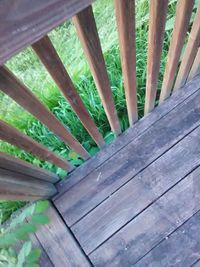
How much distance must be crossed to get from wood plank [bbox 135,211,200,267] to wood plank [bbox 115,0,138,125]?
22.2 inches

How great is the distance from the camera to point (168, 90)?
5.41ft

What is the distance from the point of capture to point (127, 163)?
63.6 inches

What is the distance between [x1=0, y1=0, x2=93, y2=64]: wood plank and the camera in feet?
1.96

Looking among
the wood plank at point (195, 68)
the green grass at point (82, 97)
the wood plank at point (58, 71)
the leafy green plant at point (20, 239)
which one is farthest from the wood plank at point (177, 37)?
the leafy green plant at point (20, 239)

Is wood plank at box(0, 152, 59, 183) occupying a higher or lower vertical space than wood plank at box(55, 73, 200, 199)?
higher

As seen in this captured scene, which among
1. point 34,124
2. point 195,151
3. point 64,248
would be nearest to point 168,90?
point 195,151

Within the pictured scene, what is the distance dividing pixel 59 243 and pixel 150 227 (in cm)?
41

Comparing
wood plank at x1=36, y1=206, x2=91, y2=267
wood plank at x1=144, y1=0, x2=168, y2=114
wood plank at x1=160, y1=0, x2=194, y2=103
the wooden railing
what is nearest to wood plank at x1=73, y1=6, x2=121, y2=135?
the wooden railing

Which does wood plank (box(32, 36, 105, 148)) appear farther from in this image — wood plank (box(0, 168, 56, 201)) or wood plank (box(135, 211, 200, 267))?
wood plank (box(135, 211, 200, 267))

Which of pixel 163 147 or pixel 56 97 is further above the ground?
pixel 56 97

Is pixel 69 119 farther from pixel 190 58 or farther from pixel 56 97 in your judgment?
pixel 190 58

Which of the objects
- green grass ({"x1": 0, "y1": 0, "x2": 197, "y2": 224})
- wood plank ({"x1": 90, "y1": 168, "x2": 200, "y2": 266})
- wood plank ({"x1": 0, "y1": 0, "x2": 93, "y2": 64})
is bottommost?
wood plank ({"x1": 90, "y1": 168, "x2": 200, "y2": 266})

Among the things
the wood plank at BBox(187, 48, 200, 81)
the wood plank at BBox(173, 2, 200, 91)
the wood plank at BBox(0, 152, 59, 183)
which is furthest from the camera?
the wood plank at BBox(187, 48, 200, 81)

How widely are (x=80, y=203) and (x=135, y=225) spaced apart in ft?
0.89
